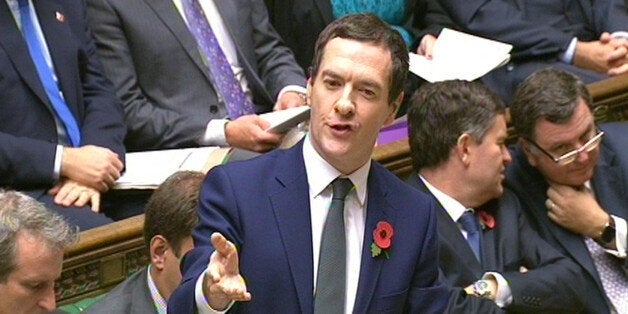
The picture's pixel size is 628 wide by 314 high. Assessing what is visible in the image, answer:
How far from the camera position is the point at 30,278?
8.71ft

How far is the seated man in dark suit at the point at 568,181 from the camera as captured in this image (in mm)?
3338

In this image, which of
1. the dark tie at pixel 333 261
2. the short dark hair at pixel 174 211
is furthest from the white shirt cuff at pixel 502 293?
the dark tie at pixel 333 261

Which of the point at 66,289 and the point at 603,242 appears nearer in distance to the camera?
the point at 66,289

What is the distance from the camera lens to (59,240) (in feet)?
8.82

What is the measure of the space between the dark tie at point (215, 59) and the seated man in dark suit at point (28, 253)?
44.4 inches

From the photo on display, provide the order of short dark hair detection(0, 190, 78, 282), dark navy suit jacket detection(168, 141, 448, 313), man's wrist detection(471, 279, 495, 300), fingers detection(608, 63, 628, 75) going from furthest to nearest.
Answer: fingers detection(608, 63, 628, 75), man's wrist detection(471, 279, 495, 300), short dark hair detection(0, 190, 78, 282), dark navy suit jacket detection(168, 141, 448, 313)

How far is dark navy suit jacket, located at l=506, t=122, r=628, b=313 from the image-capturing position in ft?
10.9

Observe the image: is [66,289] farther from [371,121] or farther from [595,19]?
[595,19]

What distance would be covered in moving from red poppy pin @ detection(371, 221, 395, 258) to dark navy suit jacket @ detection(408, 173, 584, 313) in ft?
2.04

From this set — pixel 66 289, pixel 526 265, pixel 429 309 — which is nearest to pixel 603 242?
pixel 526 265

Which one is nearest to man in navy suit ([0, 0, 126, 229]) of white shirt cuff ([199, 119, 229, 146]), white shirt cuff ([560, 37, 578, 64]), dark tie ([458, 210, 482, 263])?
white shirt cuff ([199, 119, 229, 146])

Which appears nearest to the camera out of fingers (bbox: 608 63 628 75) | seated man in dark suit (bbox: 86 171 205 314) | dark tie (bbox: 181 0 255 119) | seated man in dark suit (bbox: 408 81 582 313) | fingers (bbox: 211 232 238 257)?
fingers (bbox: 211 232 238 257)

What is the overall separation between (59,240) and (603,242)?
137cm

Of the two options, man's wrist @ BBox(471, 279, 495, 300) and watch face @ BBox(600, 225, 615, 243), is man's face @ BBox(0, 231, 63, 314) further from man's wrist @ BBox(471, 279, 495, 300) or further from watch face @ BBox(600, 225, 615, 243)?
watch face @ BBox(600, 225, 615, 243)
